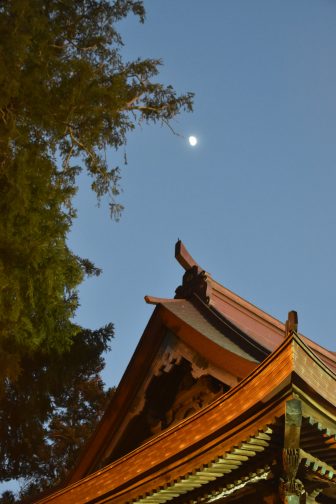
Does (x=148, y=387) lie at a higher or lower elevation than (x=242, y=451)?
higher

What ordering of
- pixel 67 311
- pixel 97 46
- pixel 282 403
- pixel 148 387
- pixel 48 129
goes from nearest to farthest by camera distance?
pixel 282 403 < pixel 148 387 < pixel 48 129 < pixel 67 311 < pixel 97 46

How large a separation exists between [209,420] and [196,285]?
3.03 m

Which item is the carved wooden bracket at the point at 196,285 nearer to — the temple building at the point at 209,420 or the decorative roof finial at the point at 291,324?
the temple building at the point at 209,420

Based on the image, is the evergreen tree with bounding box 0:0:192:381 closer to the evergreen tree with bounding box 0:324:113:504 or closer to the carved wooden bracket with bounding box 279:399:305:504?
the evergreen tree with bounding box 0:324:113:504

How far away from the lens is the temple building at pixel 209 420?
Result: 3.38 meters

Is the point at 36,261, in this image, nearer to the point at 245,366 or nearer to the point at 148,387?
the point at 148,387

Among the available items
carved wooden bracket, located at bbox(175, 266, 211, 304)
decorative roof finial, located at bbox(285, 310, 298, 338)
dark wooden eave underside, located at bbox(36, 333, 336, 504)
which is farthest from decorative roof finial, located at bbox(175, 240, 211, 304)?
decorative roof finial, located at bbox(285, 310, 298, 338)

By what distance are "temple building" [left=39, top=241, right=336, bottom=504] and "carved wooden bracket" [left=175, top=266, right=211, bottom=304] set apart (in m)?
0.02

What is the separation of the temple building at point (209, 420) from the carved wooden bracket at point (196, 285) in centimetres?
2

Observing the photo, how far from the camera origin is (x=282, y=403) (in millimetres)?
3324

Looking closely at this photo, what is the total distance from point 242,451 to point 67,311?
748cm

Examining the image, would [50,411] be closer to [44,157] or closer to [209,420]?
[44,157]

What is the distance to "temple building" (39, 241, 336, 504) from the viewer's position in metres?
3.38

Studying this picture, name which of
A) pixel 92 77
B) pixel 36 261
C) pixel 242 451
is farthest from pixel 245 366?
pixel 92 77
